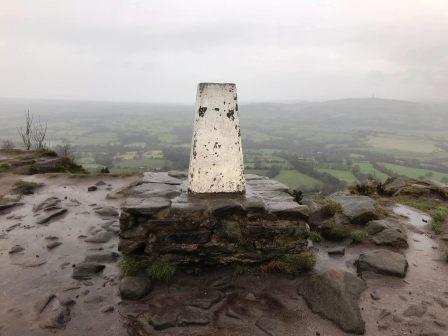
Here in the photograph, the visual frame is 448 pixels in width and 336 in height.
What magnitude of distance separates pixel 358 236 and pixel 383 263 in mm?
1370

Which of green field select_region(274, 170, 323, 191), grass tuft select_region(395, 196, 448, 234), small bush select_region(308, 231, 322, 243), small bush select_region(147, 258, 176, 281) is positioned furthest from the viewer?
green field select_region(274, 170, 323, 191)

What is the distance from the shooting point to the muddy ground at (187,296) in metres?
5.48

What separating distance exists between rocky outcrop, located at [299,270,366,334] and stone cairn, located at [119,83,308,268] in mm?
859

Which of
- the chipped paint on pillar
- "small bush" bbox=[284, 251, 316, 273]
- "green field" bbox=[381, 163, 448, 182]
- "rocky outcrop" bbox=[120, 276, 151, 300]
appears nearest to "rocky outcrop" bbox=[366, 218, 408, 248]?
"small bush" bbox=[284, 251, 316, 273]

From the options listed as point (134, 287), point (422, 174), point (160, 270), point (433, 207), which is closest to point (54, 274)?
point (134, 287)

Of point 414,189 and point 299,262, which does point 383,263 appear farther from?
point 414,189

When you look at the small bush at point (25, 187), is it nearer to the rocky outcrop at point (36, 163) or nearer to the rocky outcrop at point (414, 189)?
the rocky outcrop at point (36, 163)

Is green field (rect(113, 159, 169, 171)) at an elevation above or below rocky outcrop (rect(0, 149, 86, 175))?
below

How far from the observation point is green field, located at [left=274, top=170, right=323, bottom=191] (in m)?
38.2

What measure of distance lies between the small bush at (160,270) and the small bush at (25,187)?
8433mm

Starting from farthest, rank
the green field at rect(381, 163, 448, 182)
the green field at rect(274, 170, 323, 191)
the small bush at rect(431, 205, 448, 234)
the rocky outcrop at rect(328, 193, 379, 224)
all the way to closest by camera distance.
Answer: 1. the green field at rect(381, 163, 448, 182)
2. the green field at rect(274, 170, 323, 191)
3. the small bush at rect(431, 205, 448, 234)
4. the rocky outcrop at rect(328, 193, 379, 224)

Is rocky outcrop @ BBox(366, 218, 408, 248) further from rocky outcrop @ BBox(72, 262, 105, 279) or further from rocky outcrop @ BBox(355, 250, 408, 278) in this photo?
rocky outcrop @ BBox(72, 262, 105, 279)

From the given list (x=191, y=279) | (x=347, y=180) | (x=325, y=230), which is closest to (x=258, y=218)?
(x=191, y=279)

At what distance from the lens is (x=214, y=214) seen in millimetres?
6961
